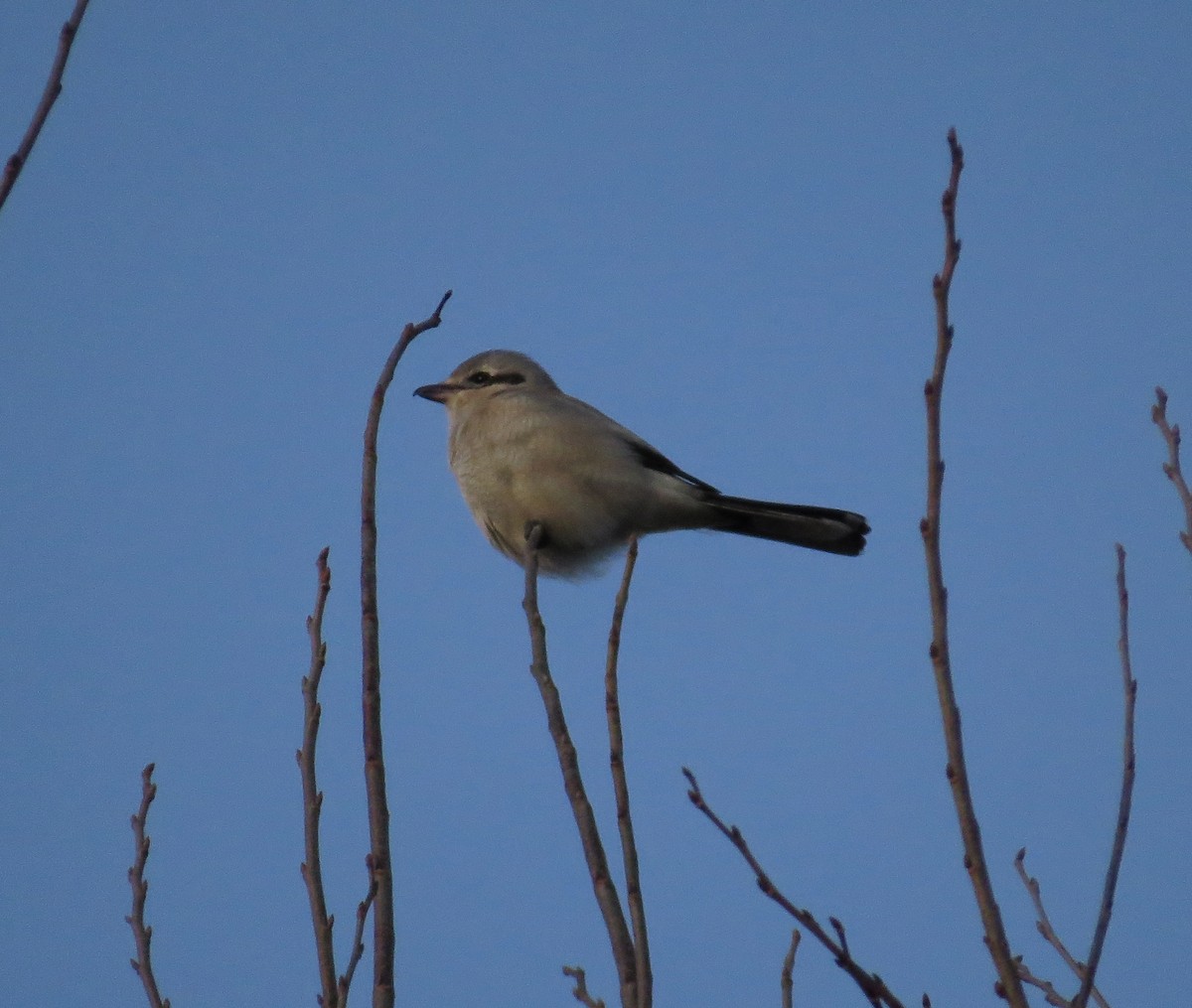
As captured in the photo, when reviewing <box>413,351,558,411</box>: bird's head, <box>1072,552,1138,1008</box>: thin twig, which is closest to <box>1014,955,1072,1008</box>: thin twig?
<box>1072,552,1138,1008</box>: thin twig

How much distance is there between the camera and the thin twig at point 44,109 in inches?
73.9

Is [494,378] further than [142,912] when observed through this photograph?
Yes

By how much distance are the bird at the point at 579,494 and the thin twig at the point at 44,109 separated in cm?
346

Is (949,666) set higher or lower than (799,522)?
lower

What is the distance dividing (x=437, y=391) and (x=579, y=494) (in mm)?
1114

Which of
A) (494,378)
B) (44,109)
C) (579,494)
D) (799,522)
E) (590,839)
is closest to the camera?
(44,109)

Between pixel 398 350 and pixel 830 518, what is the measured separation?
3.08 metres

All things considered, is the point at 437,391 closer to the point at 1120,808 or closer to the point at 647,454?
the point at 647,454

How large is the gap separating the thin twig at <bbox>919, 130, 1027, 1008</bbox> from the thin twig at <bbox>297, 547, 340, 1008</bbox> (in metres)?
1.05

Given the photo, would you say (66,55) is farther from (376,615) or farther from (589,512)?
(589,512)

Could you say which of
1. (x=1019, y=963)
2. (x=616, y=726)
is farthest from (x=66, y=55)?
(x=1019, y=963)

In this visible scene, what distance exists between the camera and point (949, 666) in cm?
192

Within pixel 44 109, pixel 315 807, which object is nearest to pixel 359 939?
pixel 315 807

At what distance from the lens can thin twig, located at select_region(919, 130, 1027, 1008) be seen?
1.85 metres
